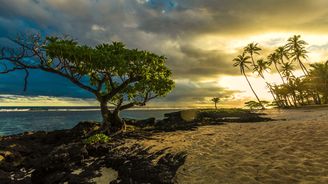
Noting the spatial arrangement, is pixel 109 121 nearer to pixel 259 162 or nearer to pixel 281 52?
pixel 259 162

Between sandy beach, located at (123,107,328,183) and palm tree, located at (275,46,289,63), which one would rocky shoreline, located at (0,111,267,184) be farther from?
palm tree, located at (275,46,289,63)

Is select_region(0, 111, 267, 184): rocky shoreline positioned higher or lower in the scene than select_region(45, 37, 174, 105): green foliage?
lower

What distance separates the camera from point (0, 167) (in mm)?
14758

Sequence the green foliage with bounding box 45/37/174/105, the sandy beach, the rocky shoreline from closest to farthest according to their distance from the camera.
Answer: the sandy beach
the rocky shoreline
the green foliage with bounding box 45/37/174/105

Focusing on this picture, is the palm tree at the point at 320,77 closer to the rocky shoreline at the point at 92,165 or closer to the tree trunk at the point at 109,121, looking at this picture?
the tree trunk at the point at 109,121

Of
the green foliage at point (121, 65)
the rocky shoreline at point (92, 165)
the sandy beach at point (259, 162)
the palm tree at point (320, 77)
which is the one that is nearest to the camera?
the sandy beach at point (259, 162)

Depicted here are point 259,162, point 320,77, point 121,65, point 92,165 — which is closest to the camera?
point 259,162

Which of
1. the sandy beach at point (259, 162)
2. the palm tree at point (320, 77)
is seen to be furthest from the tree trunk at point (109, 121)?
the palm tree at point (320, 77)

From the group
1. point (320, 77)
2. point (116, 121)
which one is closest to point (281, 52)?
point (320, 77)

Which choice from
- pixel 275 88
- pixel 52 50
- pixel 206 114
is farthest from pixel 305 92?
pixel 52 50

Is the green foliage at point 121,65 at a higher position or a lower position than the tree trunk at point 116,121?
higher

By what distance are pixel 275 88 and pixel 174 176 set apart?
90746 millimetres

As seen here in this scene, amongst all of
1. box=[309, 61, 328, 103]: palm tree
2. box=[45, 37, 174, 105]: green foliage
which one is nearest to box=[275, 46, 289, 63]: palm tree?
box=[309, 61, 328, 103]: palm tree

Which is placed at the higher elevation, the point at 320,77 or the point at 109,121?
the point at 320,77
